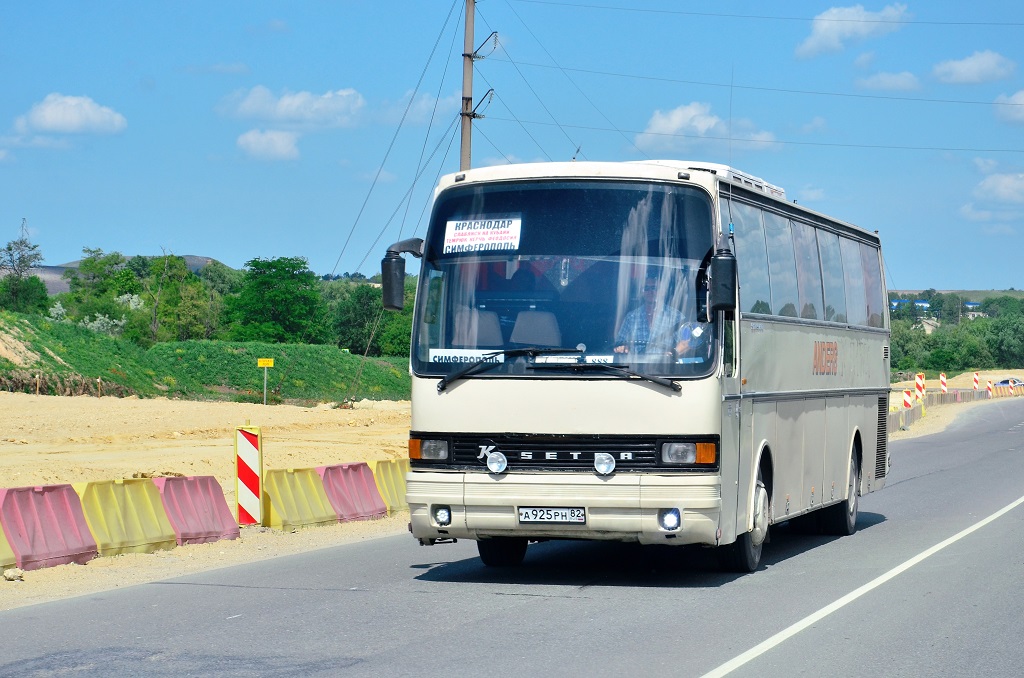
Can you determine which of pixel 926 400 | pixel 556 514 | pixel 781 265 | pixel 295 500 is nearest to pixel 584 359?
pixel 556 514

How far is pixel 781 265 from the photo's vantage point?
1288 centimetres

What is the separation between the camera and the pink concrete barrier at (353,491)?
51.8ft

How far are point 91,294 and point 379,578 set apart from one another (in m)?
133

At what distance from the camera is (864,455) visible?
54.2 feet

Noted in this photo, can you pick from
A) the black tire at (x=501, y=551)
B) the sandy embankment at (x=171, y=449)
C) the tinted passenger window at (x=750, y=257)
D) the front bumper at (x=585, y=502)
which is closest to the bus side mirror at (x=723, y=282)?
the tinted passenger window at (x=750, y=257)

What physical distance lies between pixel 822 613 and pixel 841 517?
6.36 meters

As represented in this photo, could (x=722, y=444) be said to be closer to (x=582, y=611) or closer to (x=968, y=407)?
(x=582, y=611)

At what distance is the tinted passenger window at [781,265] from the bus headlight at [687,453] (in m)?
2.64

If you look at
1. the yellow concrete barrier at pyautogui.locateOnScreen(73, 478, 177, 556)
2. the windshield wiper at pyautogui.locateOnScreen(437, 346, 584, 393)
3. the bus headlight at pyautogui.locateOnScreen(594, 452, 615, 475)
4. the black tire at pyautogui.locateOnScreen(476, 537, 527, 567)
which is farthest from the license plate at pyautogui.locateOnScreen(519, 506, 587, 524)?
the yellow concrete barrier at pyautogui.locateOnScreen(73, 478, 177, 556)

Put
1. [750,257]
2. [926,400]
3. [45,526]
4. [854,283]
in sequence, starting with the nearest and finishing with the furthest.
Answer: [45,526] < [750,257] < [854,283] < [926,400]

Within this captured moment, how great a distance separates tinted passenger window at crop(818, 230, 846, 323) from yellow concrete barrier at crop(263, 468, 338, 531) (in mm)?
6183

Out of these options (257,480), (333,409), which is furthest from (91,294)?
(257,480)

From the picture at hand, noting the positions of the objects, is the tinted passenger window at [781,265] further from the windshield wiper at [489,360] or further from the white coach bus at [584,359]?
the windshield wiper at [489,360]

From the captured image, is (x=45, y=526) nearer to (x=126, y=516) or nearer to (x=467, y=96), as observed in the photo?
(x=126, y=516)
